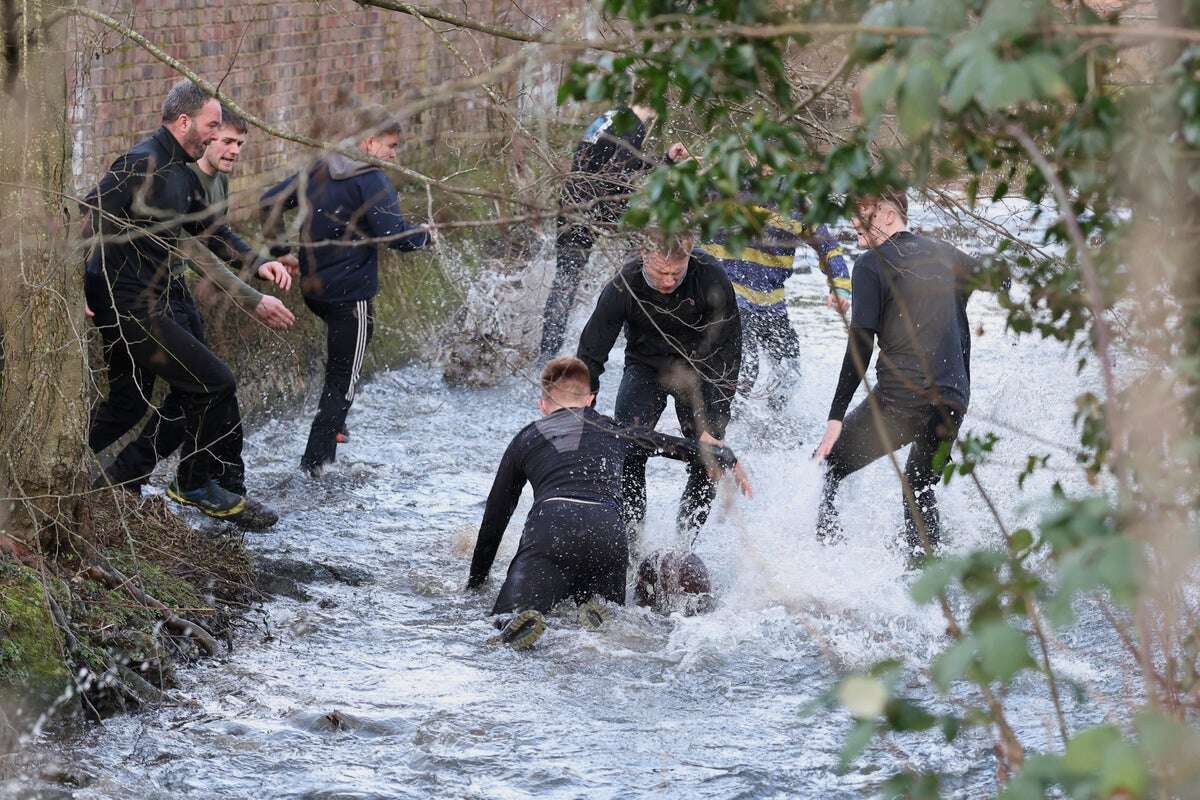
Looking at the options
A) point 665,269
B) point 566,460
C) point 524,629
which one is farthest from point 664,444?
point 524,629

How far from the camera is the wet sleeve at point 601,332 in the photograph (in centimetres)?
682

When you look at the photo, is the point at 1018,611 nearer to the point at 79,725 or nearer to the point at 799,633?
the point at 79,725

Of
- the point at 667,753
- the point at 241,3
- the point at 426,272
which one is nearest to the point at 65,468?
the point at 667,753

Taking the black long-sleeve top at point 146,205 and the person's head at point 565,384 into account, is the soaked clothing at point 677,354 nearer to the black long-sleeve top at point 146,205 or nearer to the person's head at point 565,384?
the person's head at point 565,384

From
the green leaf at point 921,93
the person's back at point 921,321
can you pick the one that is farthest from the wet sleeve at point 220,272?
Result: the green leaf at point 921,93

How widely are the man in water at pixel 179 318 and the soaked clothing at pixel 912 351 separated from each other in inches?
104

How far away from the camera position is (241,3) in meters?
9.84

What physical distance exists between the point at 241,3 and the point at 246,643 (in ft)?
17.4

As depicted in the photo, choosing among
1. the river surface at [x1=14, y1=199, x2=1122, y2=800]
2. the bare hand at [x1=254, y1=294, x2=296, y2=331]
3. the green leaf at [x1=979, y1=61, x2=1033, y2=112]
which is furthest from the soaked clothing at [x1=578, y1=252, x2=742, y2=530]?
the green leaf at [x1=979, y1=61, x2=1033, y2=112]

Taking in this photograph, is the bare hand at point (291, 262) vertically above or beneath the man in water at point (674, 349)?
above

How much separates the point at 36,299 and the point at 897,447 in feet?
11.6

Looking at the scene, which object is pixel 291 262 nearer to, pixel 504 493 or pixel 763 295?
pixel 504 493

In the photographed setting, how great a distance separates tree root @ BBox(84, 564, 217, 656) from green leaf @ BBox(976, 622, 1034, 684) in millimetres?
4180

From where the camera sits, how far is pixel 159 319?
22.1 feet
